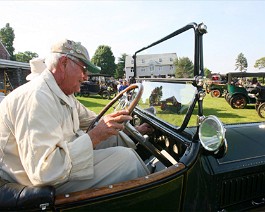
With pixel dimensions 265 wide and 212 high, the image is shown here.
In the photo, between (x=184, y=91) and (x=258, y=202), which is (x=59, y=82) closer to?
(x=184, y=91)

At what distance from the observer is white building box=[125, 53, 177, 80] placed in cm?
208

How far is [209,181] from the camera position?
1574mm

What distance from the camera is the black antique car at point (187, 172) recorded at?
123 cm

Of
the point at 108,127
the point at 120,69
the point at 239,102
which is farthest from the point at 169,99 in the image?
the point at 120,69

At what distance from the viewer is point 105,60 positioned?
65.5 meters

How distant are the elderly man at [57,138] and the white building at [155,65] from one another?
2.36ft

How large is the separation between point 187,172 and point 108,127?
1.79ft

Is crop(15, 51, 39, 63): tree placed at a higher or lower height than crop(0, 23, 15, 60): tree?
lower

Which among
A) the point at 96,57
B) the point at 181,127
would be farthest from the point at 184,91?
the point at 96,57

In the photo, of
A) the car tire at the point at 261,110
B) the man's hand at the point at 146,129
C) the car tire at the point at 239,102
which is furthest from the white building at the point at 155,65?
the car tire at the point at 239,102

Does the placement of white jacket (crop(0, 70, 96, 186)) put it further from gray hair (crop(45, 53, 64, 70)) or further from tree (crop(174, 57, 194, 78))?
tree (crop(174, 57, 194, 78))

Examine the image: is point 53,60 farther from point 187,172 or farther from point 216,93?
point 216,93

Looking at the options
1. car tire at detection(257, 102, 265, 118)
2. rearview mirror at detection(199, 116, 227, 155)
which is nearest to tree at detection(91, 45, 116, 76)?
car tire at detection(257, 102, 265, 118)

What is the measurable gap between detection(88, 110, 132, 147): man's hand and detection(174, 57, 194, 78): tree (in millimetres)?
522
